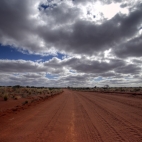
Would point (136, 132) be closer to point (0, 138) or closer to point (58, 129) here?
point (58, 129)

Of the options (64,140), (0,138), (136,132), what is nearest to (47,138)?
(64,140)

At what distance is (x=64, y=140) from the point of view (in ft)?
19.0

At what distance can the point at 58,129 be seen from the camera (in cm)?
717

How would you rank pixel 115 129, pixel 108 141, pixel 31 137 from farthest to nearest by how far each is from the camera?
pixel 115 129 < pixel 31 137 < pixel 108 141

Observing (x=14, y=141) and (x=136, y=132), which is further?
(x=136, y=132)

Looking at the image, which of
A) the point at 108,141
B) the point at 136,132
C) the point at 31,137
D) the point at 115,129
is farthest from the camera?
the point at 115,129

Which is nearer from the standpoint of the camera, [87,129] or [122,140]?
[122,140]

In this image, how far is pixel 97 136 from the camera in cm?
618

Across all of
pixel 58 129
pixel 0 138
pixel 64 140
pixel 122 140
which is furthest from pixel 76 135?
pixel 0 138

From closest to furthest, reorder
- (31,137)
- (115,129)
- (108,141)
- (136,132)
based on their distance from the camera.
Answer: (108,141), (31,137), (136,132), (115,129)

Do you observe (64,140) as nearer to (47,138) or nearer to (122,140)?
(47,138)

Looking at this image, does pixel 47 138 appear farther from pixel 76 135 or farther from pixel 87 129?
pixel 87 129

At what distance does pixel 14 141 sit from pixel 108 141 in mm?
3417

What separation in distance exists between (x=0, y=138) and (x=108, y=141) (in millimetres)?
4087
